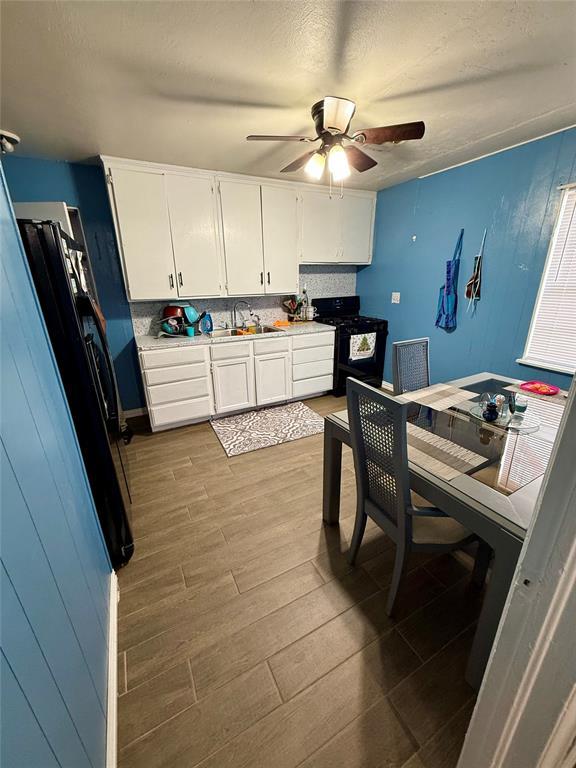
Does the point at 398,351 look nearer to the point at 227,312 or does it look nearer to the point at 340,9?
the point at 340,9

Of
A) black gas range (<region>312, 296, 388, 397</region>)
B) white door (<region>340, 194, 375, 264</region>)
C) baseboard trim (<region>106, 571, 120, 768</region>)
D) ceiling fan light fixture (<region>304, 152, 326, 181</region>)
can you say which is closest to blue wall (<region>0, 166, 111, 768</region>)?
baseboard trim (<region>106, 571, 120, 768</region>)

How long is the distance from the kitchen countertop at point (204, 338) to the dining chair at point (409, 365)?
1.52 meters

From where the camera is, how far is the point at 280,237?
3.44m

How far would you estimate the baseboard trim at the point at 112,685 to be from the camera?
1.00 metres

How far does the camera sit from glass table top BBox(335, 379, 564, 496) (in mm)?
1214

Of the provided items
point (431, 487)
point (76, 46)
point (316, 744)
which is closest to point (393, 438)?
point (431, 487)

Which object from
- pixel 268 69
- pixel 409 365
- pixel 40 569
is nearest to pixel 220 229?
pixel 268 69

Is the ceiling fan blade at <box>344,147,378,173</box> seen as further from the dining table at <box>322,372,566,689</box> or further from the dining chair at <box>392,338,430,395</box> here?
the dining table at <box>322,372,566,689</box>

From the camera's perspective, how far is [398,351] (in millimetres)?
2131

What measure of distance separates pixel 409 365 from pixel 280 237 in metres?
2.18

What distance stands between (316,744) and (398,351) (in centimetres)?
195

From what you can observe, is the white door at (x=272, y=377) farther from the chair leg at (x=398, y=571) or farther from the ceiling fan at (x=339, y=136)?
the chair leg at (x=398, y=571)

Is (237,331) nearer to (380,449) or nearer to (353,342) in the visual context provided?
(353,342)

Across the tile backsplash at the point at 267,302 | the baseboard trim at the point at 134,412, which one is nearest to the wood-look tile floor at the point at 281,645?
the baseboard trim at the point at 134,412
